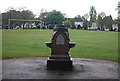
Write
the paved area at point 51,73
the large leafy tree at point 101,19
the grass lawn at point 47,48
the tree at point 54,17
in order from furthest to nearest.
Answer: the large leafy tree at point 101,19, the tree at point 54,17, the grass lawn at point 47,48, the paved area at point 51,73

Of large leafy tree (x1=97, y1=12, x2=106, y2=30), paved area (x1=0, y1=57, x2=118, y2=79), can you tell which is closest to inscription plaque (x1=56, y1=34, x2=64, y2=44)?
paved area (x1=0, y1=57, x2=118, y2=79)

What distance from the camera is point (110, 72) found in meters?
7.54

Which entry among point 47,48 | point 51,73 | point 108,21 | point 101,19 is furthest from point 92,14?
point 51,73

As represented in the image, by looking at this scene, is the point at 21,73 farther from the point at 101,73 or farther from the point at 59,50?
the point at 101,73

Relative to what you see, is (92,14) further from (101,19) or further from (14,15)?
(14,15)

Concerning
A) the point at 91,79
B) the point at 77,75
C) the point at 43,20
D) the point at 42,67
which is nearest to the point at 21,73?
→ the point at 42,67

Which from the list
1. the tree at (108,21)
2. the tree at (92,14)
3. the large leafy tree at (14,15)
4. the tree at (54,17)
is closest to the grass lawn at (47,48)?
the large leafy tree at (14,15)


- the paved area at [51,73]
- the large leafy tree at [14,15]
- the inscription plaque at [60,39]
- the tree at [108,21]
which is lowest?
the paved area at [51,73]

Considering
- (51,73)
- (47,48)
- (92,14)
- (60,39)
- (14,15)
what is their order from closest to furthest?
(51,73), (60,39), (47,48), (14,15), (92,14)

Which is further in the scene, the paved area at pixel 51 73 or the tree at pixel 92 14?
the tree at pixel 92 14

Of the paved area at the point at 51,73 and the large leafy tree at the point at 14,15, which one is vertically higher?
the large leafy tree at the point at 14,15

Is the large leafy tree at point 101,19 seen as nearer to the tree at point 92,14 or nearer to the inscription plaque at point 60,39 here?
the tree at point 92,14

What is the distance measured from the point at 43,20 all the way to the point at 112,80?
8473cm

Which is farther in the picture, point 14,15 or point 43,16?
point 43,16
